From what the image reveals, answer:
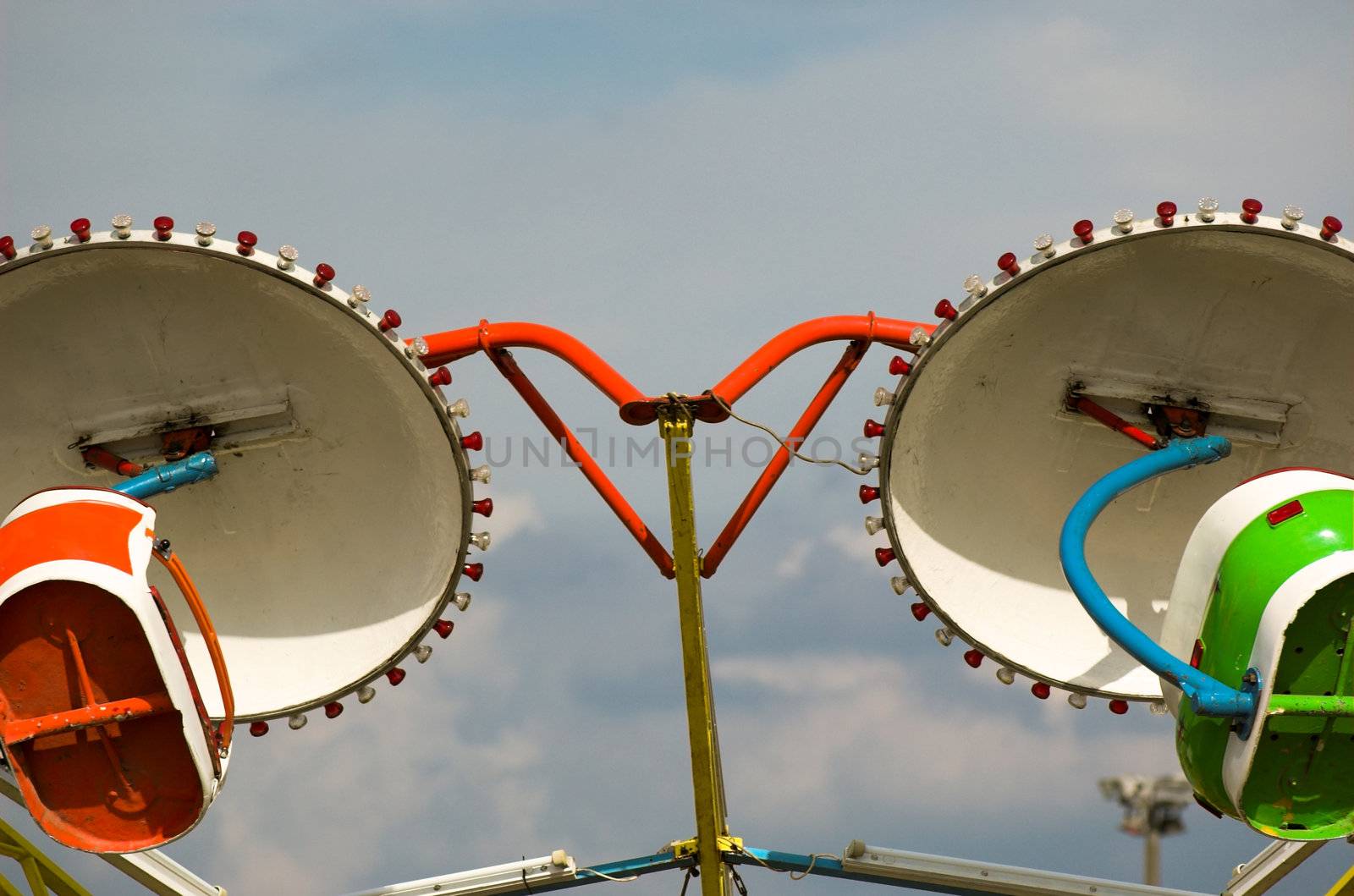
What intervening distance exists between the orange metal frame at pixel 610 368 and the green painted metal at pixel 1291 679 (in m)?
4.57

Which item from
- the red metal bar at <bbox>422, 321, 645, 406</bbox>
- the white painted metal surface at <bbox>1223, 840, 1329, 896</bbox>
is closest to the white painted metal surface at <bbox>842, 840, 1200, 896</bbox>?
the white painted metal surface at <bbox>1223, 840, 1329, 896</bbox>

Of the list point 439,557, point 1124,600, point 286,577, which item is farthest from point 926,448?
point 286,577

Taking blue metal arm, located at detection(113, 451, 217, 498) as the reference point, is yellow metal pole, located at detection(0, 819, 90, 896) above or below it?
below

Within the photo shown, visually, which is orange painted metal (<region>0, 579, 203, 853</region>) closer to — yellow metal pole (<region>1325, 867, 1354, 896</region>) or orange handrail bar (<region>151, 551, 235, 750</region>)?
orange handrail bar (<region>151, 551, 235, 750</region>)

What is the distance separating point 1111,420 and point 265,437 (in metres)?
8.24

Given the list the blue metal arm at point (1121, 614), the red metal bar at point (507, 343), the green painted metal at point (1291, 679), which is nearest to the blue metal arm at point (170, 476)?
the red metal bar at point (507, 343)

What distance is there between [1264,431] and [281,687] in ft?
32.3

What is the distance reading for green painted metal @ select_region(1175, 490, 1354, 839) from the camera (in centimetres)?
1731

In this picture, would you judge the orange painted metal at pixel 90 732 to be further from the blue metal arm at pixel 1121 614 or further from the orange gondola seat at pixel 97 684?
the blue metal arm at pixel 1121 614

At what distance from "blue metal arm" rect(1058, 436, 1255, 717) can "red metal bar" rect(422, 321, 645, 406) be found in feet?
15.0

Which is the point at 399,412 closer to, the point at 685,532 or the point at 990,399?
the point at 685,532

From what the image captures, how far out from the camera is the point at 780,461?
21.5m

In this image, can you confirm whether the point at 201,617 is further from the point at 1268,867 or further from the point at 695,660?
the point at 1268,867

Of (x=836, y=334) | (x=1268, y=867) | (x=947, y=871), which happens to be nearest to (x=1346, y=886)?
(x=1268, y=867)
